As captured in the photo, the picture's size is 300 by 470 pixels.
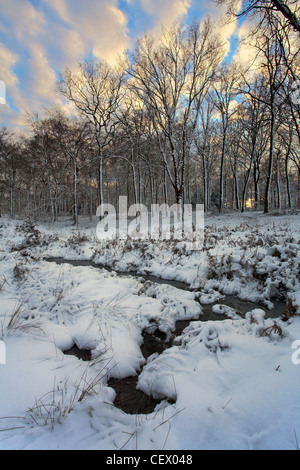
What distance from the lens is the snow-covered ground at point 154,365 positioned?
→ 1.55 meters

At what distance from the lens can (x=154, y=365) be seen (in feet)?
8.14

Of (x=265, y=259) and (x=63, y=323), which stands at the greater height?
(x=265, y=259)

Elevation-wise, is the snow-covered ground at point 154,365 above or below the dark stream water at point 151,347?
above

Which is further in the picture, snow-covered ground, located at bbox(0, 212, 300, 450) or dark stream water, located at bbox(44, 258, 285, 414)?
dark stream water, located at bbox(44, 258, 285, 414)

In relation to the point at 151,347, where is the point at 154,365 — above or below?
above

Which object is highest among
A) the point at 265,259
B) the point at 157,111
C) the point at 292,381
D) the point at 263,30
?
the point at 157,111

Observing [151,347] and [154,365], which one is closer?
[154,365]

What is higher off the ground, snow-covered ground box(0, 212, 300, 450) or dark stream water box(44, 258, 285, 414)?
snow-covered ground box(0, 212, 300, 450)

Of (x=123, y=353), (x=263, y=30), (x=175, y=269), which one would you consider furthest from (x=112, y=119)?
(x=123, y=353)

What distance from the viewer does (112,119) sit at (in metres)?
18.0

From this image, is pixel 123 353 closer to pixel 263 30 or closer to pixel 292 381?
pixel 292 381

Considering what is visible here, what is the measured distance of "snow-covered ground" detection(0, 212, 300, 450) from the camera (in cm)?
155
